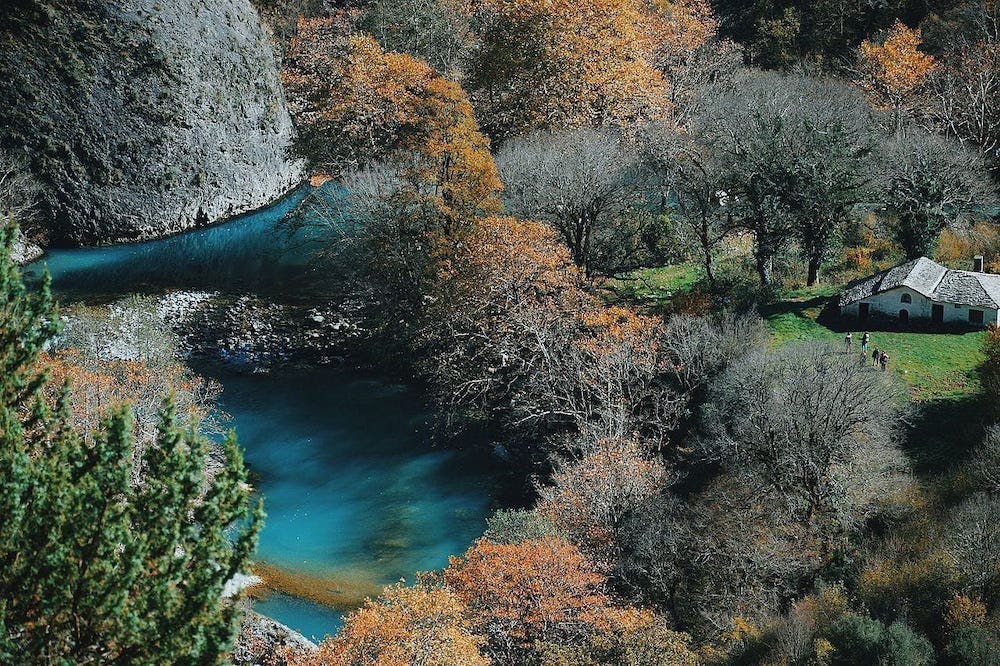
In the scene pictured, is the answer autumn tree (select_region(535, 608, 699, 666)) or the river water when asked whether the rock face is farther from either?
autumn tree (select_region(535, 608, 699, 666))

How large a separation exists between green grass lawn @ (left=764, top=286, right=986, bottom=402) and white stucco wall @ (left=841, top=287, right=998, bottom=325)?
2.46 ft

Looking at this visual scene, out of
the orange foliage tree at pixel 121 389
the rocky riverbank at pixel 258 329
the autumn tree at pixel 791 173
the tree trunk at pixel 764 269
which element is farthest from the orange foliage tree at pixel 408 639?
the rocky riverbank at pixel 258 329

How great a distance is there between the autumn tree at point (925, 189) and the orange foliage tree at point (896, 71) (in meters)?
12.1

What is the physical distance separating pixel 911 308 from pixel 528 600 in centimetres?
2430

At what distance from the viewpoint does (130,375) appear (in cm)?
4194

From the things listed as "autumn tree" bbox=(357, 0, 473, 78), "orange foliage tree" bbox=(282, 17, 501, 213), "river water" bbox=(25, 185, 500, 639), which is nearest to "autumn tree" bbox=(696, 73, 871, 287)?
"orange foliage tree" bbox=(282, 17, 501, 213)

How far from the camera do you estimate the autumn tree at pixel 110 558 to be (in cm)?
1689

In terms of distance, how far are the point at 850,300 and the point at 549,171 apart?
16550 mm

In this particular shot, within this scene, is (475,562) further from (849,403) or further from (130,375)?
(130,375)

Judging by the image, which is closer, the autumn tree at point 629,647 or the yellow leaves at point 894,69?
the autumn tree at point 629,647

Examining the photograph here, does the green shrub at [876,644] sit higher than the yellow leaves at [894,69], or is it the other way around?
the yellow leaves at [894,69]

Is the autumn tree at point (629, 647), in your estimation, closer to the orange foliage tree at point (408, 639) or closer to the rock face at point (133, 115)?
the orange foliage tree at point (408, 639)

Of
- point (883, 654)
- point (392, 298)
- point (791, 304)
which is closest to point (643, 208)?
point (791, 304)

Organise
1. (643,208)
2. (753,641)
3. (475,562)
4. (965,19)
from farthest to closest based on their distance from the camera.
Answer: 1. (965,19)
2. (643,208)
3. (475,562)
4. (753,641)
